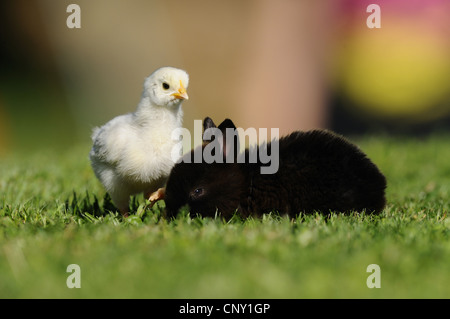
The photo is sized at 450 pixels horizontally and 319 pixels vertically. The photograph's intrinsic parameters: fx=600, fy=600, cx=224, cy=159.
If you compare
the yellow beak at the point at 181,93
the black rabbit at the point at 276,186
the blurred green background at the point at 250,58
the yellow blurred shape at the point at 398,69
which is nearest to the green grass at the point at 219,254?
the black rabbit at the point at 276,186

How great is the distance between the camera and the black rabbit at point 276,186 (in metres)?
4.19

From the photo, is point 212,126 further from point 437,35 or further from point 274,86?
point 437,35

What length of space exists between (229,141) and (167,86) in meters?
0.59

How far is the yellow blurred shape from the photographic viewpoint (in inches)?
476

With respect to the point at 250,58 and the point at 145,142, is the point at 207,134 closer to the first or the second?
the point at 145,142

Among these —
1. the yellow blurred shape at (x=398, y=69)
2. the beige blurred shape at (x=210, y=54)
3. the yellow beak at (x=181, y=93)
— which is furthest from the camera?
the yellow blurred shape at (x=398, y=69)

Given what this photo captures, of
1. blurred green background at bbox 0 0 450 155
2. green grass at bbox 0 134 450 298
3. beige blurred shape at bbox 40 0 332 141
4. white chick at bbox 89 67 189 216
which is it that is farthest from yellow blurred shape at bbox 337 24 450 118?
white chick at bbox 89 67 189 216

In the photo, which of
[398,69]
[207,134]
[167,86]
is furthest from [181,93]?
[398,69]

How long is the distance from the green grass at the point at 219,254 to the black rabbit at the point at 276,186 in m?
0.13

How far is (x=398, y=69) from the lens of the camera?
12.1 metres

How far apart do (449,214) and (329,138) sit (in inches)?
43.4

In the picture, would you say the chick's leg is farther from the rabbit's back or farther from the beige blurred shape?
the beige blurred shape

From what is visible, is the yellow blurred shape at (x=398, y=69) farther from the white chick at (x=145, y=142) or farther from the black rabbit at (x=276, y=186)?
the white chick at (x=145, y=142)

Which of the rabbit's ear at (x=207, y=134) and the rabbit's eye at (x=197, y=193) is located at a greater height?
the rabbit's ear at (x=207, y=134)
